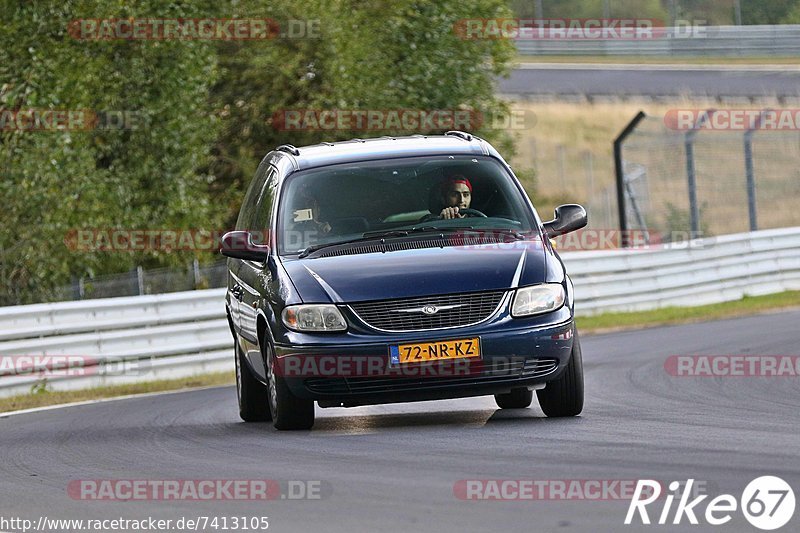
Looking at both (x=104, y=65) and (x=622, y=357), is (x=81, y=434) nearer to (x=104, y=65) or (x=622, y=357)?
(x=622, y=357)

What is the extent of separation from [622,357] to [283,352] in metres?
6.47

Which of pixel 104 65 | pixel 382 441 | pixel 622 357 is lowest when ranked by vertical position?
pixel 622 357

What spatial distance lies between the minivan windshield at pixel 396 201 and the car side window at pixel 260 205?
0.34 meters

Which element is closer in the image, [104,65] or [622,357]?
[622,357]

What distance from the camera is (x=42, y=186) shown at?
75.2 feet

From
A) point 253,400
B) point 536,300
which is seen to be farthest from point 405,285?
point 253,400

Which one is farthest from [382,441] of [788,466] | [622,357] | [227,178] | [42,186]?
[227,178]

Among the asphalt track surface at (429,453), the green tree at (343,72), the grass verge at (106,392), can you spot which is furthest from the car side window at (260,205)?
the green tree at (343,72)

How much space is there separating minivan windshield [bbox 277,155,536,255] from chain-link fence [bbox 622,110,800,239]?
12.9 meters

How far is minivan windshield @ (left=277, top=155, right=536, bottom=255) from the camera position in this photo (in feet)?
35.0

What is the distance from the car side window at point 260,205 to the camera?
11.5 metres

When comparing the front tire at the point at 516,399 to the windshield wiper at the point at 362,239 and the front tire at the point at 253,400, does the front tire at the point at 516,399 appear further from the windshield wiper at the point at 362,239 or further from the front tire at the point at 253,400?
the front tire at the point at 253,400

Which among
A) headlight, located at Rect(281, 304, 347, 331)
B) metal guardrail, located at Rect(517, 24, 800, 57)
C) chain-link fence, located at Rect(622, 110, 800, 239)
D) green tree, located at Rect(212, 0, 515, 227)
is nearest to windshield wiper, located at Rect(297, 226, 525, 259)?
headlight, located at Rect(281, 304, 347, 331)

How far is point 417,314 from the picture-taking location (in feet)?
31.7
